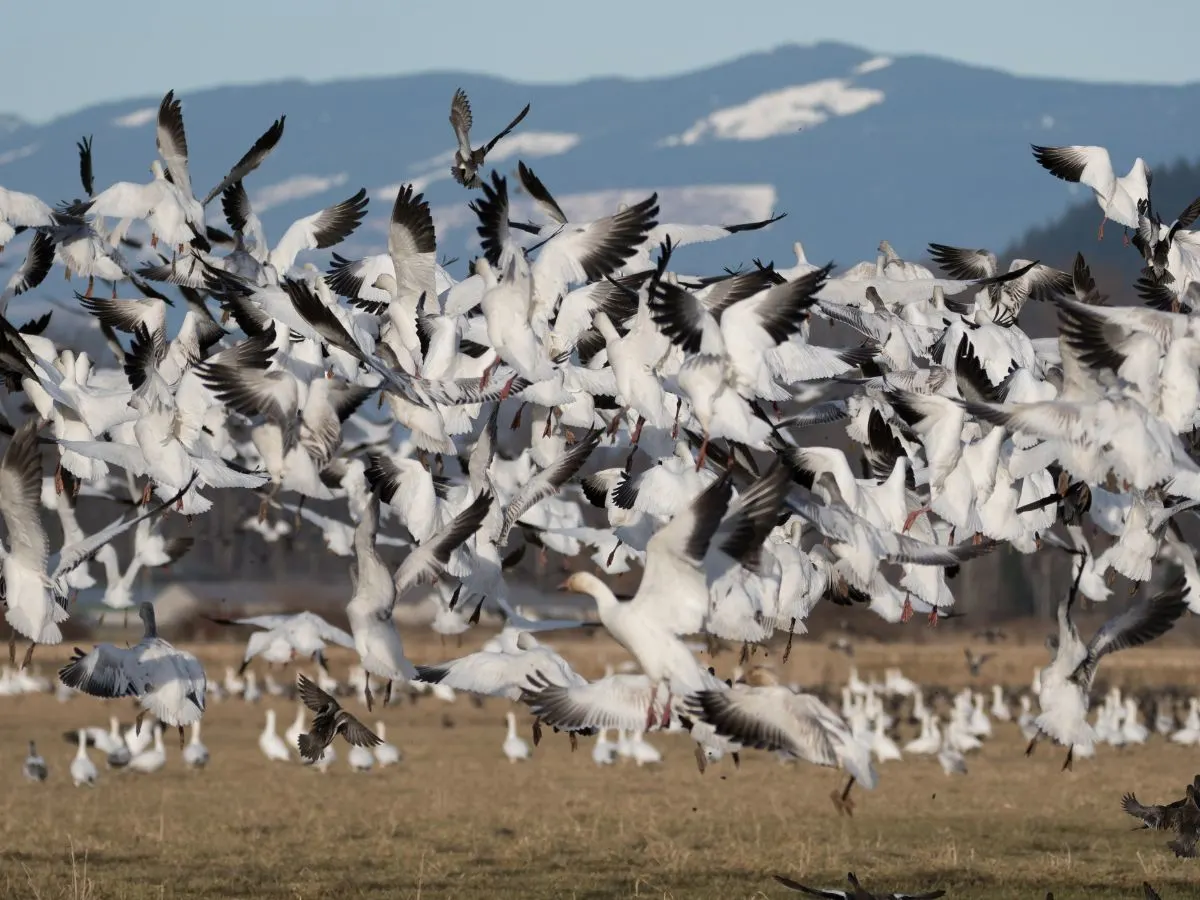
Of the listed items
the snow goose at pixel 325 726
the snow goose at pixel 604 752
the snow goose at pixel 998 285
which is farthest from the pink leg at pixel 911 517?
the snow goose at pixel 604 752

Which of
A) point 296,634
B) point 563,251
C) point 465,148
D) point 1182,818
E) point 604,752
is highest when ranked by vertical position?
point 465,148

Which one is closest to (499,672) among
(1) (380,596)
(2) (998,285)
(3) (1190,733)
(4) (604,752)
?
(1) (380,596)

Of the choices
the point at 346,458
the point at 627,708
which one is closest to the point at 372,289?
the point at 346,458

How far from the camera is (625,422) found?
11969mm

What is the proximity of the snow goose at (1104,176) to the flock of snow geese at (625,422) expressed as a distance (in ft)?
0.10

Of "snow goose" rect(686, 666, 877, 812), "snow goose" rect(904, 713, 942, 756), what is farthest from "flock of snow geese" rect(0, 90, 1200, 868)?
"snow goose" rect(904, 713, 942, 756)

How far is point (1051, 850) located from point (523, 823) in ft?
15.7

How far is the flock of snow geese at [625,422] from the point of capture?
911 centimetres

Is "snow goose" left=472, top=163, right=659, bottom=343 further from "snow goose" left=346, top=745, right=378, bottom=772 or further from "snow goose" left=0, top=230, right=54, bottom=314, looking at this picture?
"snow goose" left=346, top=745, right=378, bottom=772

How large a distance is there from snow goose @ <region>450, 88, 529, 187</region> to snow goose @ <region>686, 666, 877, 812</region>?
13.2ft

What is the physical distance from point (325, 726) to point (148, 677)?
1.76 metres

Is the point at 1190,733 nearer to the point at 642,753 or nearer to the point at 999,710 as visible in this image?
the point at 999,710

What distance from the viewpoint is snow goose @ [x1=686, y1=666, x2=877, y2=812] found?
8.20 metres

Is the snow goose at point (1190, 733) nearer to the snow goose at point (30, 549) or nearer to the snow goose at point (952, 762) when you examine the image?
the snow goose at point (952, 762)
